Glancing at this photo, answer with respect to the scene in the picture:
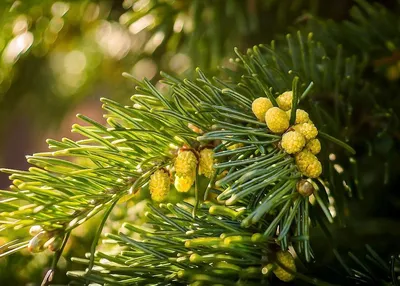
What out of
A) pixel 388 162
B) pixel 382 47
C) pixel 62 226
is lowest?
pixel 62 226

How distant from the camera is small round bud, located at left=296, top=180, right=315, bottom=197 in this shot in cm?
22

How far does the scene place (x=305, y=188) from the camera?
0.22m

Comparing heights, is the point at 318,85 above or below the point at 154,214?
above

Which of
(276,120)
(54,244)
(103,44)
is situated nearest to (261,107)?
(276,120)

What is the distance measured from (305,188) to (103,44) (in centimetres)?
40

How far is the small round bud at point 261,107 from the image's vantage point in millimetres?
239

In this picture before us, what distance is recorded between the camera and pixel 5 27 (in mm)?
409

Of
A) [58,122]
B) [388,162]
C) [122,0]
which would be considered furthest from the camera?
[58,122]

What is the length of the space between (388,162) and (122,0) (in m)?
0.30

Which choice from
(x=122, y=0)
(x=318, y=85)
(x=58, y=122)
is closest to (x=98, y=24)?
(x=122, y=0)

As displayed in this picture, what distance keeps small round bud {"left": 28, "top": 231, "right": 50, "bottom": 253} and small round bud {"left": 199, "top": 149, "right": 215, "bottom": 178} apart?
0.08m

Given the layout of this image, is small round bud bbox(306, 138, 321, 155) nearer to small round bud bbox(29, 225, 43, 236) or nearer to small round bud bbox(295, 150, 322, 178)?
small round bud bbox(295, 150, 322, 178)

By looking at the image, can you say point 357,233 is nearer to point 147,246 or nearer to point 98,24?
point 147,246

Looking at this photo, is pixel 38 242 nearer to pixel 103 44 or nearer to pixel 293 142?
pixel 293 142
